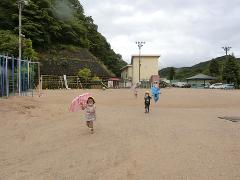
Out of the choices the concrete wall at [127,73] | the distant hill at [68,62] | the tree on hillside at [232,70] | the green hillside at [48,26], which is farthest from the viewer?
the concrete wall at [127,73]

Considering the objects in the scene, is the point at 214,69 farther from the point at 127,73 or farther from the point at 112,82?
the point at 112,82

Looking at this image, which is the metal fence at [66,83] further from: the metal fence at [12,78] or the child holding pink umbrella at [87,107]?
the child holding pink umbrella at [87,107]

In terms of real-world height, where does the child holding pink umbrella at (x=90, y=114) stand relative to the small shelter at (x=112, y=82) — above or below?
below

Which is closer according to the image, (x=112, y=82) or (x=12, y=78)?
(x=12, y=78)

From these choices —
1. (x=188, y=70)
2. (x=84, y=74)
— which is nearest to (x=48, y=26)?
(x=84, y=74)

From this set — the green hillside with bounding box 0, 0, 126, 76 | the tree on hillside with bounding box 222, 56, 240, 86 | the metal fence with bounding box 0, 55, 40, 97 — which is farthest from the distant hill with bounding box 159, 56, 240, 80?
the metal fence with bounding box 0, 55, 40, 97

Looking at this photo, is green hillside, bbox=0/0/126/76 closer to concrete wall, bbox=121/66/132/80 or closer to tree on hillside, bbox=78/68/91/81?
tree on hillside, bbox=78/68/91/81

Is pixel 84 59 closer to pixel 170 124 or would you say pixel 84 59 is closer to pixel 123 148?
pixel 170 124

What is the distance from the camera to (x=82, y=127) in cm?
1373

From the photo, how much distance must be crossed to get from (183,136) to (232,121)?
16.9 ft

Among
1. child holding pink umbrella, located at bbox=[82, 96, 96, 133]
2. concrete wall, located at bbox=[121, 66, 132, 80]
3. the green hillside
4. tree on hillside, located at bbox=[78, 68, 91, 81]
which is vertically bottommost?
child holding pink umbrella, located at bbox=[82, 96, 96, 133]

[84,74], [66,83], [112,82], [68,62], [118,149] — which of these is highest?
[68,62]

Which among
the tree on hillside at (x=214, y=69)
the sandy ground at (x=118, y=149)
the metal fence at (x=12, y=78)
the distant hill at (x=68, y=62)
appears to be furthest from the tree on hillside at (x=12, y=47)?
the tree on hillside at (x=214, y=69)

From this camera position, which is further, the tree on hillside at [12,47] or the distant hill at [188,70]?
the distant hill at [188,70]
